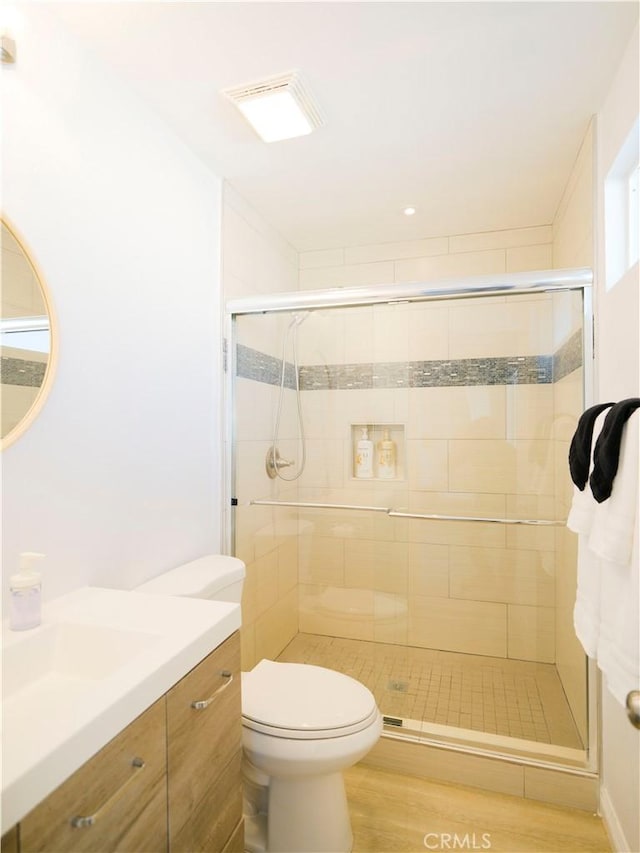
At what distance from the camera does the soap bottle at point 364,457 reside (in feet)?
7.34

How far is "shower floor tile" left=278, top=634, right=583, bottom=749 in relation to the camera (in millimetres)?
1869

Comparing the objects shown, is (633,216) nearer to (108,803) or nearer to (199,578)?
(199,578)

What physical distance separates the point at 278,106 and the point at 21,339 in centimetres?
116

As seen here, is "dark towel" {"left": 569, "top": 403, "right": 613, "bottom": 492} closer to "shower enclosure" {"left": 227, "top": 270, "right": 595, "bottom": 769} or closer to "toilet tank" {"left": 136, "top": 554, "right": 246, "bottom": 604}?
"shower enclosure" {"left": 227, "top": 270, "right": 595, "bottom": 769}

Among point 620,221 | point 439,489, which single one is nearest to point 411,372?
point 439,489

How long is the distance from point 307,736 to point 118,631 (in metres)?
0.64

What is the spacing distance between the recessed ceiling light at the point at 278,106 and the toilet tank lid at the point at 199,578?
1617 millimetres

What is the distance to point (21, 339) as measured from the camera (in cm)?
117

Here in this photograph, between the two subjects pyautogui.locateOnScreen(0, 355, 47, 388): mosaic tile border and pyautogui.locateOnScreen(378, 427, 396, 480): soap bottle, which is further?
pyautogui.locateOnScreen(378, 427, 396, 480): soap bottle

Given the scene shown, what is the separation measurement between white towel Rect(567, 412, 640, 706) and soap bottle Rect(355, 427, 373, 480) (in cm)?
117

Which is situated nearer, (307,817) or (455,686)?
(307,817)

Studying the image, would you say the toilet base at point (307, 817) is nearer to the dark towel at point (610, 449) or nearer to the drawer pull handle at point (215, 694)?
the drawer pull handle at point (215, 694)

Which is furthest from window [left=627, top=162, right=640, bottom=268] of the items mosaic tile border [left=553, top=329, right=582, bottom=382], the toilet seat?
the toilet seat

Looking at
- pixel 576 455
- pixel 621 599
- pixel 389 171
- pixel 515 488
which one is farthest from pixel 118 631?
pixel 389 171
